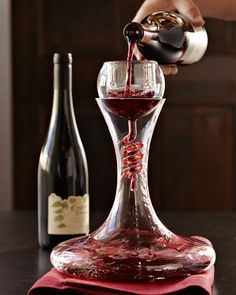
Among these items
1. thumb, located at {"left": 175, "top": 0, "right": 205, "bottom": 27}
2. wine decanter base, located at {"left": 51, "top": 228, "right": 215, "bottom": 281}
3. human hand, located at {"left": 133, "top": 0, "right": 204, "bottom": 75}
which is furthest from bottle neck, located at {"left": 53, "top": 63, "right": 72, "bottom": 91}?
wine decanter base, located at {"left": 51, "top": 228, "right": 215, "bottom": 281}

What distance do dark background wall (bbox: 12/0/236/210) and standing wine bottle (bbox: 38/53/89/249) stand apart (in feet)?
5.13

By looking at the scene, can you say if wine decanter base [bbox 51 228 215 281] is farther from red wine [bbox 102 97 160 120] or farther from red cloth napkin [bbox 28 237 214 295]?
red wine [bbox 102 97 160 120]

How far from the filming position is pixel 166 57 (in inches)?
47.9

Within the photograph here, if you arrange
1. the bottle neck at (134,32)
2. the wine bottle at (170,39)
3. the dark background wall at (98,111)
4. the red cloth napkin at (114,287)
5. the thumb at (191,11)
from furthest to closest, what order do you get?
the dark background wall at (98,111) → the thumb at (191,11) → the wine bottle at (170,39) → the bottle neck at (134,32) → the red cloth napkin at (114,287)

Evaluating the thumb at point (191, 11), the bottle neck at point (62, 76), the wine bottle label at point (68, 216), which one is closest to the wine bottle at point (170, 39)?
the thumb at point (191, 11)

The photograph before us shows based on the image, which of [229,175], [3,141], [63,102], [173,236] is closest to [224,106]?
[229,175]

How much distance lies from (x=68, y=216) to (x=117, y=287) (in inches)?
15.1

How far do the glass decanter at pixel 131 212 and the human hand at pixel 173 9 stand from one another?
0.32 metres

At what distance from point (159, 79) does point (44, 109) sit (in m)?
2.00

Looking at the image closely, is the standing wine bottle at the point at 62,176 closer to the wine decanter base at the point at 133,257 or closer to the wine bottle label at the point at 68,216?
the wine bottle label at the point at 68,216

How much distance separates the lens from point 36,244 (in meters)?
1.24

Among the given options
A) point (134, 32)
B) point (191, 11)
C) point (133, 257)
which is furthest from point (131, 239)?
point (191, 11)

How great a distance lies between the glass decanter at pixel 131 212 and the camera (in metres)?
0.91

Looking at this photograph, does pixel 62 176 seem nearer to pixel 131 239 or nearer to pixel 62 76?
pixel 62 76
